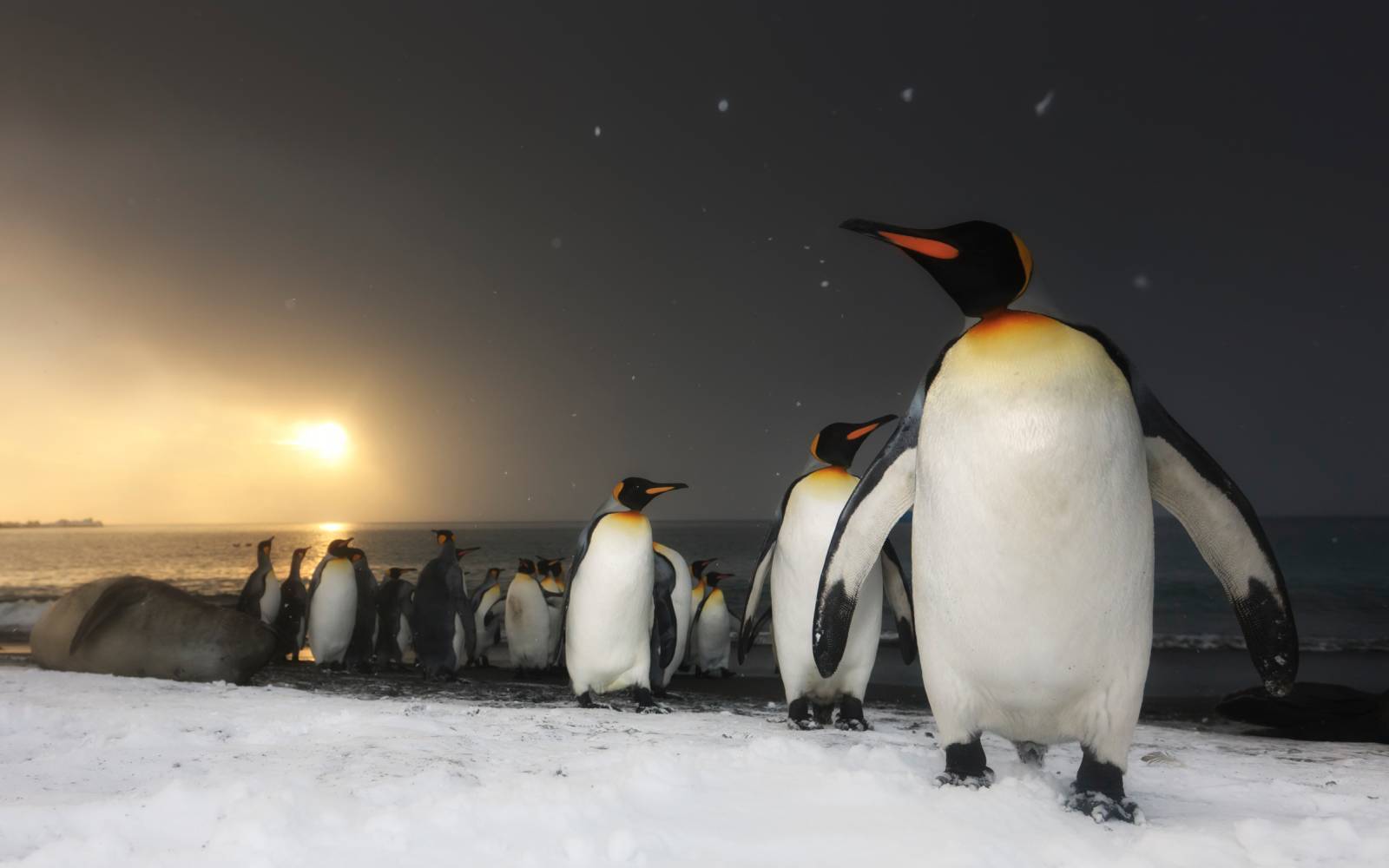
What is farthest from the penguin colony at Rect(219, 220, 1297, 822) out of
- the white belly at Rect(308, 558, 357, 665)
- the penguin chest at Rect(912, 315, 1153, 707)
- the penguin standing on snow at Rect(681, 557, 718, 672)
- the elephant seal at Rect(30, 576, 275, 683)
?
the white belly at Rect(308, 558, 357, 665)

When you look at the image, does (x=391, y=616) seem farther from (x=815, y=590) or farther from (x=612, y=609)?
(x=815, y=590)

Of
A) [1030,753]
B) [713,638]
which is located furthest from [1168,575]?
[1030,753]

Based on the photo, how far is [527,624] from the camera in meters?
9.44

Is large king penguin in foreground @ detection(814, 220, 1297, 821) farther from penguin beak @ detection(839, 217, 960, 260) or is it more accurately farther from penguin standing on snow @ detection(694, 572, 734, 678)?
penguin standing on snow @ detection(694, 572, 734, 678)

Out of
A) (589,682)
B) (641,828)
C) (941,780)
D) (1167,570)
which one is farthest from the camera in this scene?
(1167,570)

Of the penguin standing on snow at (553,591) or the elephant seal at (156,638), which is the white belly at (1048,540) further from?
the penguin standing on snow at (553,591)

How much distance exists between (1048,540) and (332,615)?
8239 mm

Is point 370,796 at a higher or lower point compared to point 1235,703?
higher

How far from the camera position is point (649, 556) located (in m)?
5.34

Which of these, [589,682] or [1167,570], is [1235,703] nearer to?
[589,682]

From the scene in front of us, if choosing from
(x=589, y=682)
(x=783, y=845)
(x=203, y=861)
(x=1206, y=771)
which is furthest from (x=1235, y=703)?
(x=203, y=861)

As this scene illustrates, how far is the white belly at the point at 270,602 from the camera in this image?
11.4 m

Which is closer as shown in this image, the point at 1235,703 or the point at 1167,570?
the point at 1235,703

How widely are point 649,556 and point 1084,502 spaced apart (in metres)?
3.48
